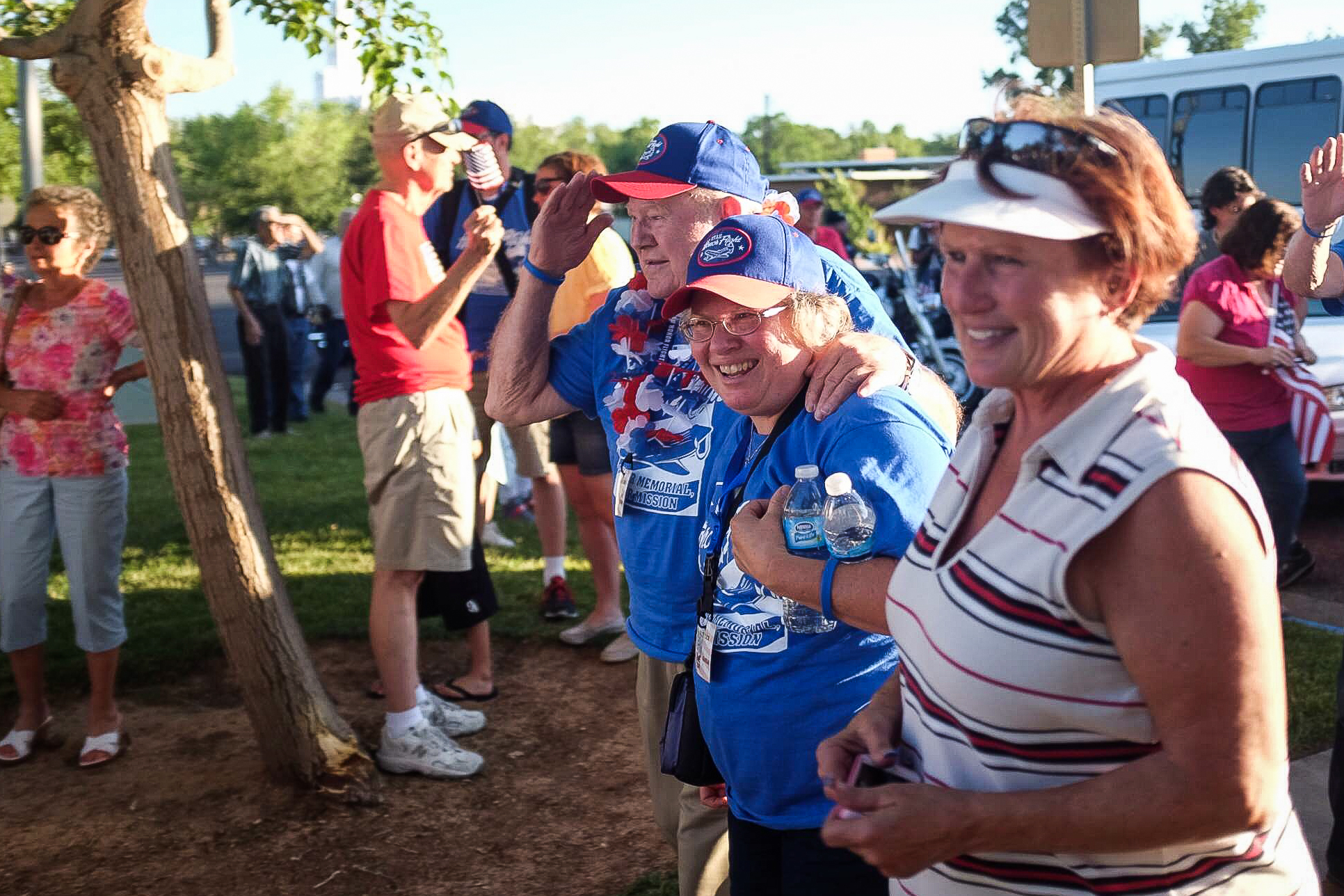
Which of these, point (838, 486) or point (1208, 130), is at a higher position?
point (1208, 130)

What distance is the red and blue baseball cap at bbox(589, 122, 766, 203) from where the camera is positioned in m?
3.00

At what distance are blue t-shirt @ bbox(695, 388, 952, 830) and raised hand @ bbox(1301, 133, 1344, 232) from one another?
6.20 ft

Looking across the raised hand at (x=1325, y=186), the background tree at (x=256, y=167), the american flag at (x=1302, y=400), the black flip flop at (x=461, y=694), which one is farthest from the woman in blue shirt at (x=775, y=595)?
the background tree at (x=256, y=167)

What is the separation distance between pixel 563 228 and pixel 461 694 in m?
2.63

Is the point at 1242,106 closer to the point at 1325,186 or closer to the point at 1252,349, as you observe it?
the point at 1252,349

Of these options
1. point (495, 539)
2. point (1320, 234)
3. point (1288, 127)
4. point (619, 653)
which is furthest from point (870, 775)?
point (1288, 127)

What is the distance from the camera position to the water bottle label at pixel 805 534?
2.02 meters

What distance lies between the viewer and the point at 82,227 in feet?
15.4

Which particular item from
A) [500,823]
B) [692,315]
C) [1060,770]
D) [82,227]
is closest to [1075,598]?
[1060,770]

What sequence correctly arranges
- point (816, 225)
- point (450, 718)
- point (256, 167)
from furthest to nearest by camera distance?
1. point (256, 167)
2. point (816, 225)
3. point (450, 718)

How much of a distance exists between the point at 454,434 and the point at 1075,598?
3422 millimetres

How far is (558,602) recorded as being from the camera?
6.27 m

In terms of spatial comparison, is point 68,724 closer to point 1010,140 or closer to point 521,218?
point 521,218

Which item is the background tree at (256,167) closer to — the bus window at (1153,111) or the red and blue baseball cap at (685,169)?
the bus window at (1153,111)
